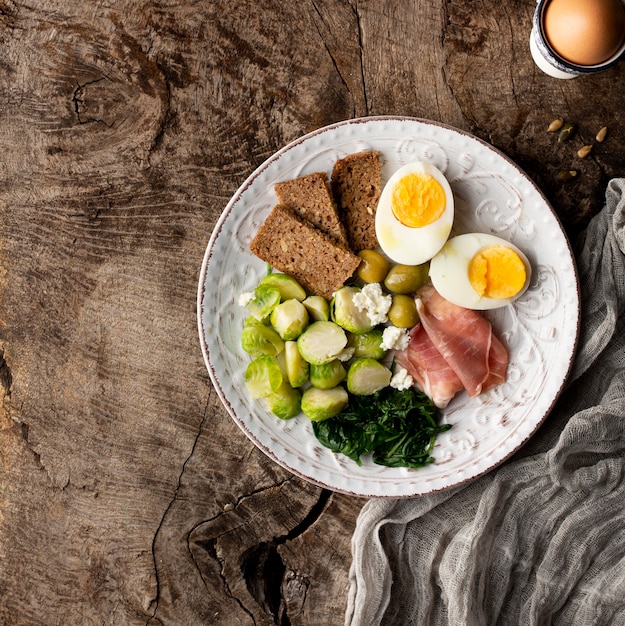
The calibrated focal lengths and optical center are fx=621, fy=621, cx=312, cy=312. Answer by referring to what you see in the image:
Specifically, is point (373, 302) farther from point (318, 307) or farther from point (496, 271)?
point (496, 271)

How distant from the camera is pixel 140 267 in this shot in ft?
10.4

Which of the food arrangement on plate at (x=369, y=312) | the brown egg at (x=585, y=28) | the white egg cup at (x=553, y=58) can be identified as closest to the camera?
the brown egg at (x=585, y=28)

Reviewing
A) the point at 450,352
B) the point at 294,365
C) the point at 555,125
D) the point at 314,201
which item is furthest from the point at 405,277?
the point at 555,125

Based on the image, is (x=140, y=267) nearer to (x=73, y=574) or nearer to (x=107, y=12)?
(x=107, y=12)

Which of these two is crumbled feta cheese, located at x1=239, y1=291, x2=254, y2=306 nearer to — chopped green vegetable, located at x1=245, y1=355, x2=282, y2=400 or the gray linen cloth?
chopped green vegetable, located at x1=245, y1=355, x2=282, y2=400

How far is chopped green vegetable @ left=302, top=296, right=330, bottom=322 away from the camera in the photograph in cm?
294

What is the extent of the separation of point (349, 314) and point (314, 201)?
55 cm

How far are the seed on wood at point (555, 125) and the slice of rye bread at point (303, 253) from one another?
1092 millimetres

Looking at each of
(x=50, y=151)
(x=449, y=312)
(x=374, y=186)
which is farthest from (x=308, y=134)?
(x=50, y=151)

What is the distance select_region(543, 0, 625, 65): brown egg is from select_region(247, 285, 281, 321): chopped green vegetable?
164cm

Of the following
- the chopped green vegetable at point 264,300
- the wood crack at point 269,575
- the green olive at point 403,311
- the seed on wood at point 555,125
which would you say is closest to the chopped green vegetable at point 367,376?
the green olive at point 403,311

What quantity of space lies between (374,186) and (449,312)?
27.0 inches

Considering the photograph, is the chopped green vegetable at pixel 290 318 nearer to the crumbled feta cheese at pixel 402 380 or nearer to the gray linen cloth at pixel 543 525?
the crumbled feta cheese at pixel 402 380

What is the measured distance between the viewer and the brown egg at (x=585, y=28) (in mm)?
2545
